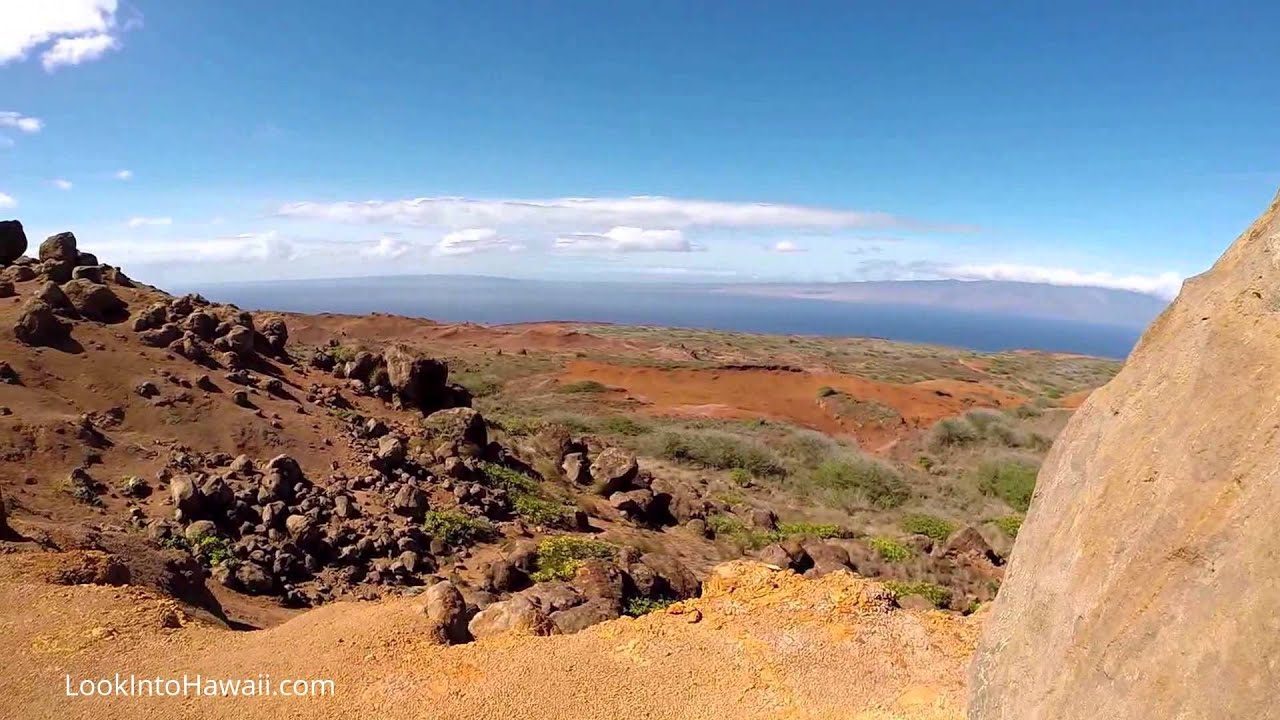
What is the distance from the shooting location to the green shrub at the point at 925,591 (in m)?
11.8

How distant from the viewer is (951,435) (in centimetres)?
3131

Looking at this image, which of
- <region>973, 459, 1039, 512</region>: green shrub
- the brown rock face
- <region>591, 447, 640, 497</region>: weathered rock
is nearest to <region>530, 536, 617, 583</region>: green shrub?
<region>591, 447, 640, 497</region>: weathered rock

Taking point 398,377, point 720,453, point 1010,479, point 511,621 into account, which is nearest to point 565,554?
point 511,621

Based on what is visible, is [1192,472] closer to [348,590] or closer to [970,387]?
[348,590]

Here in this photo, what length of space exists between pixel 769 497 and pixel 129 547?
1610 centimetres

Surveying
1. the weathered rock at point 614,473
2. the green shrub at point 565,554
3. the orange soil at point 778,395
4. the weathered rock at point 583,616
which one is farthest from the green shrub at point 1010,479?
the weathered rock at point 583,616

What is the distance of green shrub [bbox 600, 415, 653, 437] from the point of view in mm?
29766

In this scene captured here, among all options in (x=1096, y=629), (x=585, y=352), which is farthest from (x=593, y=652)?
(x=585, y=352)

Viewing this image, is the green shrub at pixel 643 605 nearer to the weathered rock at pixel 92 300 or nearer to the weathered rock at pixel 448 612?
the weathered rock at pixel 448 612

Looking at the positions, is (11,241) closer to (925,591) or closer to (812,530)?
(812,530)

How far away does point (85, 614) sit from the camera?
7203mm

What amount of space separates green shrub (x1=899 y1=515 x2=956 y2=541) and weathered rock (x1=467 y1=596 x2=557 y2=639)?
1222 cm

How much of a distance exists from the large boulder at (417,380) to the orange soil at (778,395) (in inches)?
659

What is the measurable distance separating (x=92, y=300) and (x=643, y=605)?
53.1 ft
